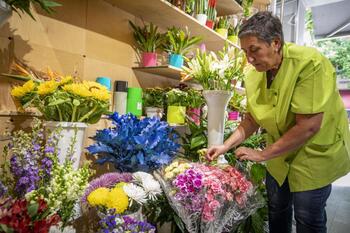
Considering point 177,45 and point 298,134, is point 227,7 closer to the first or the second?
point 177,45

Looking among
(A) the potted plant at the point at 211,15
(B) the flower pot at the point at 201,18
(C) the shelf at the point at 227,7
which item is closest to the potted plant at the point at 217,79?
(B) the flower pot at the point at 201,18

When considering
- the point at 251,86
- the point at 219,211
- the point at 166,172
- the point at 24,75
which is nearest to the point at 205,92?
the point at 251,86

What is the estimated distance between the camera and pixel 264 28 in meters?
1.02

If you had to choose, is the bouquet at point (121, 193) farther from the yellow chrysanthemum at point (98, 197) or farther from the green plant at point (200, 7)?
the green plant at point (200, 7)

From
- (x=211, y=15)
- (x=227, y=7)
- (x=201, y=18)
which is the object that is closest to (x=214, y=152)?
(x=201, y=18)

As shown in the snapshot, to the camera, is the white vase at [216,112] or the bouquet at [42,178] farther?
the white vase at [216,112]

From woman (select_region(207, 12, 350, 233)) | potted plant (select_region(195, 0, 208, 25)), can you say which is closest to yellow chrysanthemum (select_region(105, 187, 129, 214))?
woman (select_region(207, 12, 350, 233))

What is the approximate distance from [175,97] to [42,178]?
1121 mm

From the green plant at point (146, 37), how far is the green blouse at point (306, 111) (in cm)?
81

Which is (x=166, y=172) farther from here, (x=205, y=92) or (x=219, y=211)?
(x=205, y=92)

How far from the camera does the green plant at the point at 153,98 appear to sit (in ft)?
5.92

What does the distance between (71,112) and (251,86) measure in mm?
778

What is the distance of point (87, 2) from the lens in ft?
4.93

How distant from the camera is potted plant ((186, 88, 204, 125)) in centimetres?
182
